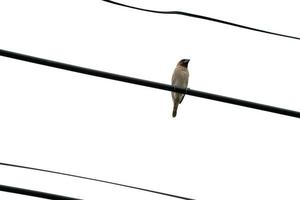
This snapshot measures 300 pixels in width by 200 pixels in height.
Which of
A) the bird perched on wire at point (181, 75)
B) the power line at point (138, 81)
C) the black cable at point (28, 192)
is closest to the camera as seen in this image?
the black cable at point (28, 192)

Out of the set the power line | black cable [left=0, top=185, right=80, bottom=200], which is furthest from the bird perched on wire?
black cable [left=0, top=185, right=80, bottom=200]

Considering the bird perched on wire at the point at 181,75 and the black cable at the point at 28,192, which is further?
the bird perched on wire at the point at 181,75

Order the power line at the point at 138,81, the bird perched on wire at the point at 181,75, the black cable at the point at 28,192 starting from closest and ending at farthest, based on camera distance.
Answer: the black cable at the point at 28,192, the power line at the point at 138,81, the bird perched on wire at the point at 181,75

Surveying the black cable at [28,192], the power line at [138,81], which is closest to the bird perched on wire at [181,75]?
the power line at [138,81]

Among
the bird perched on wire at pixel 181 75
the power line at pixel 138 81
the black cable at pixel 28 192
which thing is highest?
the bird perched on wire at pixel 181 75

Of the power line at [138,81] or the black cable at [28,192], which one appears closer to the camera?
the black cable at [28,192]

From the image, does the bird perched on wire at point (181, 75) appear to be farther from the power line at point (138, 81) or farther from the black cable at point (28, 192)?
the black cable at point (28, 192)

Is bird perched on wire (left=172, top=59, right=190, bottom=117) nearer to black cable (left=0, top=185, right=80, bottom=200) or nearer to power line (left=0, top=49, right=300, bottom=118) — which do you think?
power line (left=0, top=49, right=300, bottom=118)

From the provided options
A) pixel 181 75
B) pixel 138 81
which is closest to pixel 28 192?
pixel 138 81

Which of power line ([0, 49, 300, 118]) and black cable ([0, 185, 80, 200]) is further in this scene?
power line ([0, 49, 300, 118])

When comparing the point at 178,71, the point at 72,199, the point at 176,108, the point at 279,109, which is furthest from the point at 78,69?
the point at 176,108

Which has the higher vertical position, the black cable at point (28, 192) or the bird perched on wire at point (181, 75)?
the bird perched on wire at point (181, 75)

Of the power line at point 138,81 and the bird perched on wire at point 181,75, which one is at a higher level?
the bird perched on wire at point 181,75

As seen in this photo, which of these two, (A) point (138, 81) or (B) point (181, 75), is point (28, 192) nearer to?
(A) point (138, 81)
